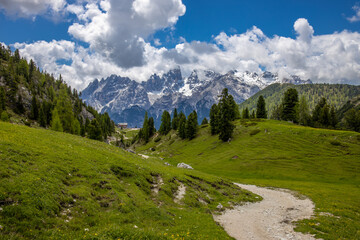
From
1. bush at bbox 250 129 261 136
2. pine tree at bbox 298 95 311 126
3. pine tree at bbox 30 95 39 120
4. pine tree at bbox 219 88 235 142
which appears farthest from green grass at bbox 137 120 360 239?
pine tree at bbox 30 95 39 120

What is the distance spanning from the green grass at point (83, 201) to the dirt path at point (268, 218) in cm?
204

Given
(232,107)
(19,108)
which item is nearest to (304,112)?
(232,107)

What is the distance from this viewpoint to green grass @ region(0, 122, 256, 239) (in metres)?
10.3

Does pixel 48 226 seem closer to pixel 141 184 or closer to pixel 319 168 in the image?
pixel 141 184

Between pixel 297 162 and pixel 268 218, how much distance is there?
39.4 meters

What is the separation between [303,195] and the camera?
3161 centimetres

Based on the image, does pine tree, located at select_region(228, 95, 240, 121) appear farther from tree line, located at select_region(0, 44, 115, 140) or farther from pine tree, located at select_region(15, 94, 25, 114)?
pine tree, located at select_region(15, 94, 25, 114)

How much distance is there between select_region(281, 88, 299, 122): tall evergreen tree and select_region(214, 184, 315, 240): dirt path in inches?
2881

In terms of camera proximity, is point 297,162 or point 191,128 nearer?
point 297,162

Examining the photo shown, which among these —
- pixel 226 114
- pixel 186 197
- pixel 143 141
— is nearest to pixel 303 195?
pixel 186 197

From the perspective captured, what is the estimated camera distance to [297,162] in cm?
5322

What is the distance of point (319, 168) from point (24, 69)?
218220 millimetres

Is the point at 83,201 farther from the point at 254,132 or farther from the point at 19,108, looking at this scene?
the point at 19,108

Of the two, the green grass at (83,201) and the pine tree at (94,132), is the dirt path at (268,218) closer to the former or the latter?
the green grass at (83,201)
